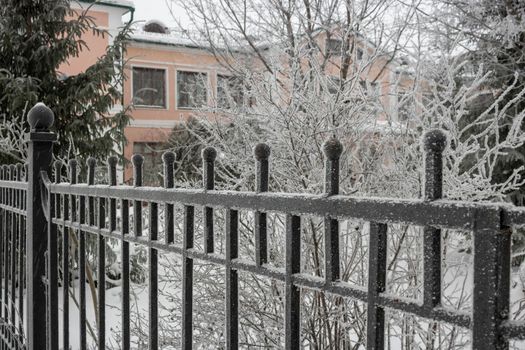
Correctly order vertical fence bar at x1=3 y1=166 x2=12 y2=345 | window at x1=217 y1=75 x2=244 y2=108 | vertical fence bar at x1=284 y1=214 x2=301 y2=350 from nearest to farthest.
→ vertical fence bar at x1=284 y1=214 x2=301 y2=350 → vertical fence bar at x1=3 y1=166 x2=12 y2=345 → window at x1=217 y1=75 x2=244 y2=108

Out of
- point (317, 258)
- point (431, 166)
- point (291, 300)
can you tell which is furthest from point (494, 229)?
point (317, 258)

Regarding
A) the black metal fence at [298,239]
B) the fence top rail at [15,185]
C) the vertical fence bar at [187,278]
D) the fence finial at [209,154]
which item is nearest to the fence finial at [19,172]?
the fence top rail at [15,185]

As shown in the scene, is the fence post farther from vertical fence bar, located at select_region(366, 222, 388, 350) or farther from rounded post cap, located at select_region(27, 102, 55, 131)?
vertical fence bar, located at select_region(366, 222, 388, 350)

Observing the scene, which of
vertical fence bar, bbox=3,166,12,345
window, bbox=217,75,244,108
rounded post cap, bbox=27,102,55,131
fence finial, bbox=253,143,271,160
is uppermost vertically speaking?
window, bbox=217,75,244,108

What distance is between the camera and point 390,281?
12.4 feet

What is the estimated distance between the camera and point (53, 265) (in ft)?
7.63

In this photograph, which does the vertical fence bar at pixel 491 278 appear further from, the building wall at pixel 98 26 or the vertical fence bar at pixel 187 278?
the building wall at pixel 98 26

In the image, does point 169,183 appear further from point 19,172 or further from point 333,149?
point 19,172

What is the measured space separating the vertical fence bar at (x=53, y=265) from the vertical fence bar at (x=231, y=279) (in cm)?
127

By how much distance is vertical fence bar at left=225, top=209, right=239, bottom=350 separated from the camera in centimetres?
131

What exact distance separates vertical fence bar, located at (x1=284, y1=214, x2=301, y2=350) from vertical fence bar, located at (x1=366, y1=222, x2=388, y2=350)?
8.3 inches

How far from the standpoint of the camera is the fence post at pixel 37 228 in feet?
8.15

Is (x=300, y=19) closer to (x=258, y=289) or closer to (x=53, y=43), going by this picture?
(x=258, y=289)

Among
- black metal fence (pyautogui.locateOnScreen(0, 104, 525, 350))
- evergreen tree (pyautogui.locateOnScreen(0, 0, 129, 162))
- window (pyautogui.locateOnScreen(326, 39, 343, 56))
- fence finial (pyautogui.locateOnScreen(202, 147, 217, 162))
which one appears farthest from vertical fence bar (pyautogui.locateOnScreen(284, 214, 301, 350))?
evergreen tree (pyautogui.locateOnScreen(0, 0, 129, 162))
